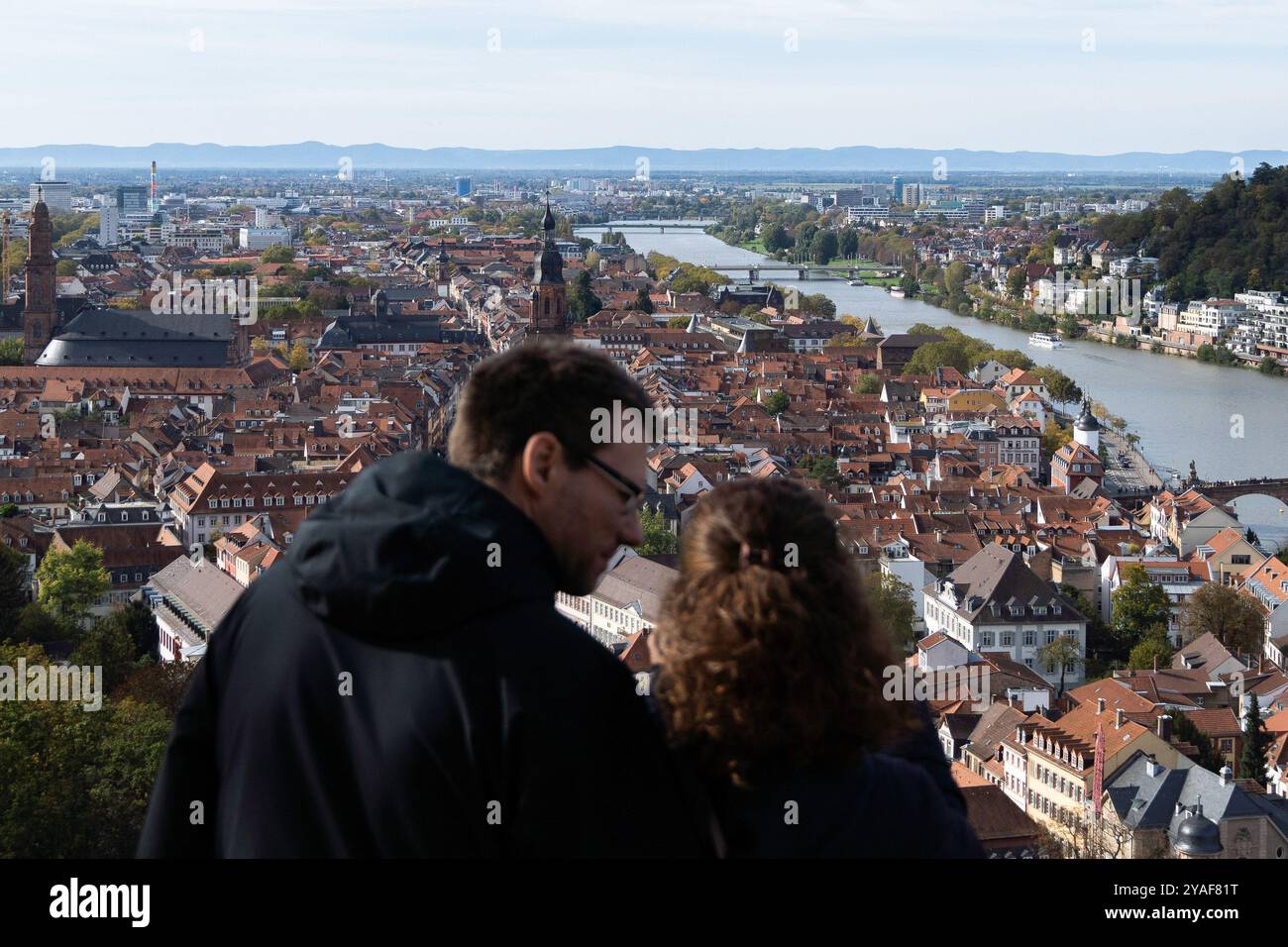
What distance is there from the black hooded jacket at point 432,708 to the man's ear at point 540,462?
0.03 metres

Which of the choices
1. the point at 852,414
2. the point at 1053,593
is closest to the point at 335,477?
the point at 1053,593

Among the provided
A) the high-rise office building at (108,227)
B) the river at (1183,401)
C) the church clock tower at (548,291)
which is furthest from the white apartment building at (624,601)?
the high-rise office building at (108,227)

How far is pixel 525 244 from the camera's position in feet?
132

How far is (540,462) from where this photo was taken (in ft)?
2.50

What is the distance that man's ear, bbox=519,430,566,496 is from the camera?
2.49ft

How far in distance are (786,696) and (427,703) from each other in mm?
132

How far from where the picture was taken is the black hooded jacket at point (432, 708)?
0.70 m

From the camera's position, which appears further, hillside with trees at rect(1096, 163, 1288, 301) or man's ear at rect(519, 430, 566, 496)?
hillside with trees at rect(1096, 163, 1288, 301)

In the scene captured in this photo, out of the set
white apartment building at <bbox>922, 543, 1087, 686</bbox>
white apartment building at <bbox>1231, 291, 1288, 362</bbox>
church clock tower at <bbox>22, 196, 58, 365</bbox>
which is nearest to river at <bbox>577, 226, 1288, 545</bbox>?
white apartment building at <bbox>1231, 291, 1288, 362</bbox>

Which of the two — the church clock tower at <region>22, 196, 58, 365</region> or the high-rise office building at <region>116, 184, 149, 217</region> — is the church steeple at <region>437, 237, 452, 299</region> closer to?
the church clock tower at <region>22, 196, 58, 365</region>

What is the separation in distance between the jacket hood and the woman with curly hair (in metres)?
0.06

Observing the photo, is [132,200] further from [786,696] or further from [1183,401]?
[786,696]

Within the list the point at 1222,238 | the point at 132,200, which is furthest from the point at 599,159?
the point at 1222,238
